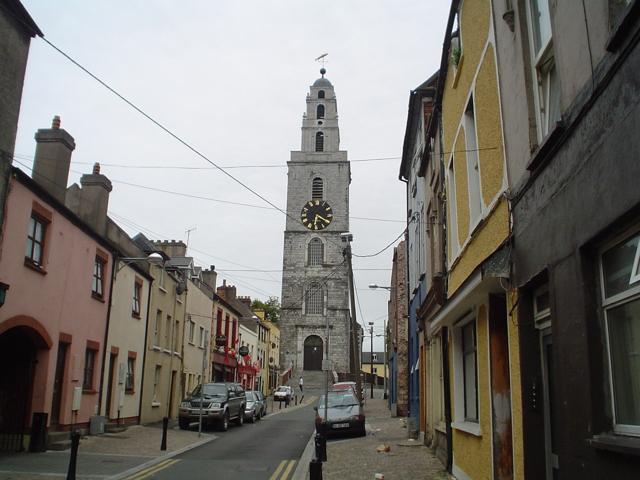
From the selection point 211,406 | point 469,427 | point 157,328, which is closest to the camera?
A: point 469,427

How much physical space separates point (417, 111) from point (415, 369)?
827 cm

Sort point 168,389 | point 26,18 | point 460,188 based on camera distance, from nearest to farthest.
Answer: point 460,188 < point 26,18 < point 168,389

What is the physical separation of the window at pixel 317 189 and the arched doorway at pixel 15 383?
58.1 metres

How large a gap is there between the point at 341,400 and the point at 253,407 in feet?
25.9

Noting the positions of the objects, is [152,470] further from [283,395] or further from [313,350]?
[313,350]

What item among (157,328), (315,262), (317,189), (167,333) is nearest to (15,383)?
(157,328)

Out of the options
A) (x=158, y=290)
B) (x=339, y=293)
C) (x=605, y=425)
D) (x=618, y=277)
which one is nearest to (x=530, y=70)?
(x=618, y=277)

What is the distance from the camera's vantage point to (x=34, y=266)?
14.1 meters

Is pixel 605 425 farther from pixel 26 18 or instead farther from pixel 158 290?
pixel 158 290

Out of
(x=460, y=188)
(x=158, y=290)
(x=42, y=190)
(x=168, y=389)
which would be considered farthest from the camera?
(x=168, y=389)

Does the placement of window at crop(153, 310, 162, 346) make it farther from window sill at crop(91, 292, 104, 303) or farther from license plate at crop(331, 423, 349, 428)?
license plate at crop(331, 423, 349, 428)

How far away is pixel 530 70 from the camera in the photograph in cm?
593

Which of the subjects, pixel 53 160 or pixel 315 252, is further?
pixel 315 252

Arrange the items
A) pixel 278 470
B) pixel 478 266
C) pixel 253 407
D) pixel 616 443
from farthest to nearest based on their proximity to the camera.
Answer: pixel 253 407 < pixel 278 470 < pixel 478 266 < pixel 616 443
